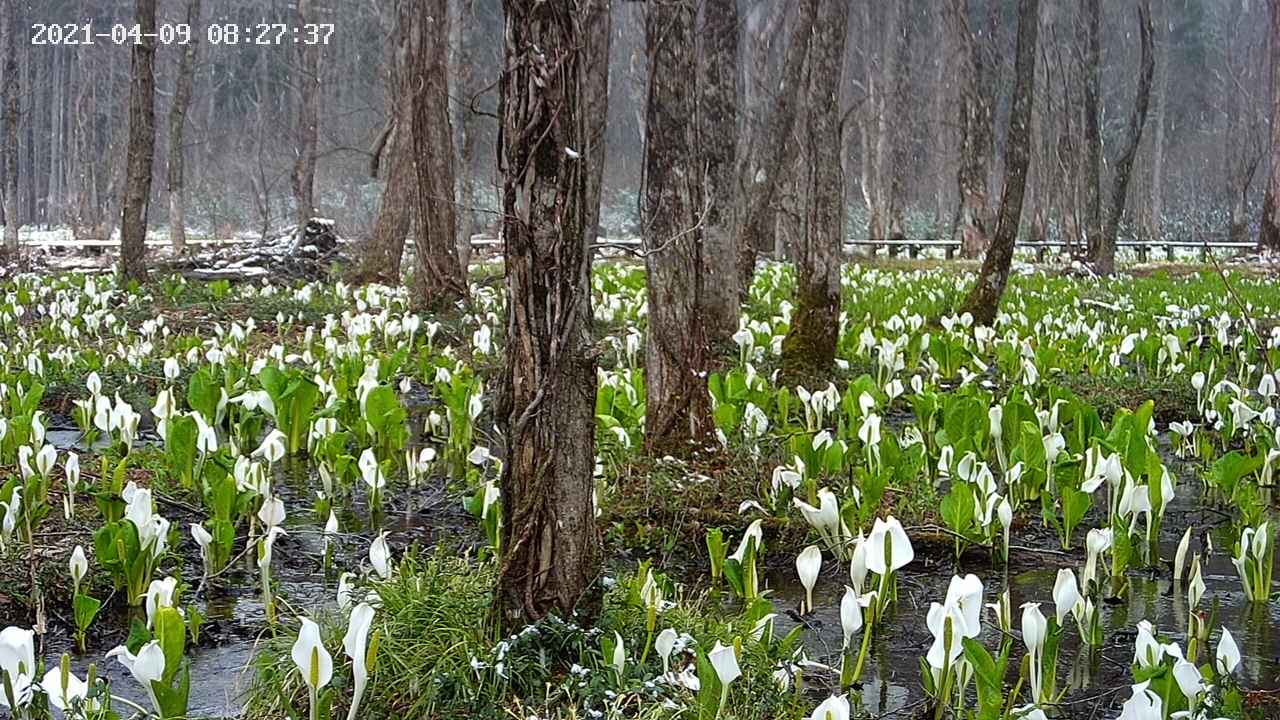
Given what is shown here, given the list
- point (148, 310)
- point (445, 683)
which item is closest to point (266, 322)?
point (148, 310)

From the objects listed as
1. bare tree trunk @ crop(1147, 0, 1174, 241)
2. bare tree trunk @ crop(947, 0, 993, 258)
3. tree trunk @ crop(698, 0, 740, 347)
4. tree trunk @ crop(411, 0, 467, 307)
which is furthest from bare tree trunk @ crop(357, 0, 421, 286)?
bare tree trunk @ crop(1147, 0, 1174, 241)

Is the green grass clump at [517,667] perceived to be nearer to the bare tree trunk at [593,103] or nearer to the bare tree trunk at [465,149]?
the bare tree trunk at [593,103]

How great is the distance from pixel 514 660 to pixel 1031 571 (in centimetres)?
237

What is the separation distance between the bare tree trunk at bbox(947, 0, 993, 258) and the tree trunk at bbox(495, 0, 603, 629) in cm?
2079

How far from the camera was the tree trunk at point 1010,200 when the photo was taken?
35.1 ft

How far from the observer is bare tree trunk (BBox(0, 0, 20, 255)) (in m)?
18.0

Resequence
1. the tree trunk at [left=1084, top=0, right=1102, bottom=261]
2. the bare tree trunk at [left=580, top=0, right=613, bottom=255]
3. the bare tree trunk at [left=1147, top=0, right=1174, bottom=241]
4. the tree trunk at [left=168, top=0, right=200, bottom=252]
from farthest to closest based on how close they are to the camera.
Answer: the bare tree trunk at [left=1147, top=0, right=1174, bottom=241] → the tree trunk at [left=168, top=0, right=200, bottom=252] → the tree trunk at [left=1084, top=0, right=1102, bottom=261] → the bare tree trunk at [left=580, top=0, right=613, bottom=255]

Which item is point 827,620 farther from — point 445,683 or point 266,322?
point 266,322

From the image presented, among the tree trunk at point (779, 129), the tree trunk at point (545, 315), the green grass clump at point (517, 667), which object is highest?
the tree trunk at point (779, 129)

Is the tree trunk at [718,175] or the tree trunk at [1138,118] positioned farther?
the tree trunk at [1138,118]

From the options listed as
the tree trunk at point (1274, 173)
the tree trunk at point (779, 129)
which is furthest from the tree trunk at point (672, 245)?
the tree trunk at point (1274, 173)

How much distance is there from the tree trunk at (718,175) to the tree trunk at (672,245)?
2.77 metres

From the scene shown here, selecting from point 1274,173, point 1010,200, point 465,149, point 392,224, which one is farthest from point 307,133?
point 1274,173

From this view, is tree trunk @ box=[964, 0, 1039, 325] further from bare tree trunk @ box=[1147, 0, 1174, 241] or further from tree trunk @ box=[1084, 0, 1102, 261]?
bare tree trunk @ box=[1147, 0, 1174, 241]
